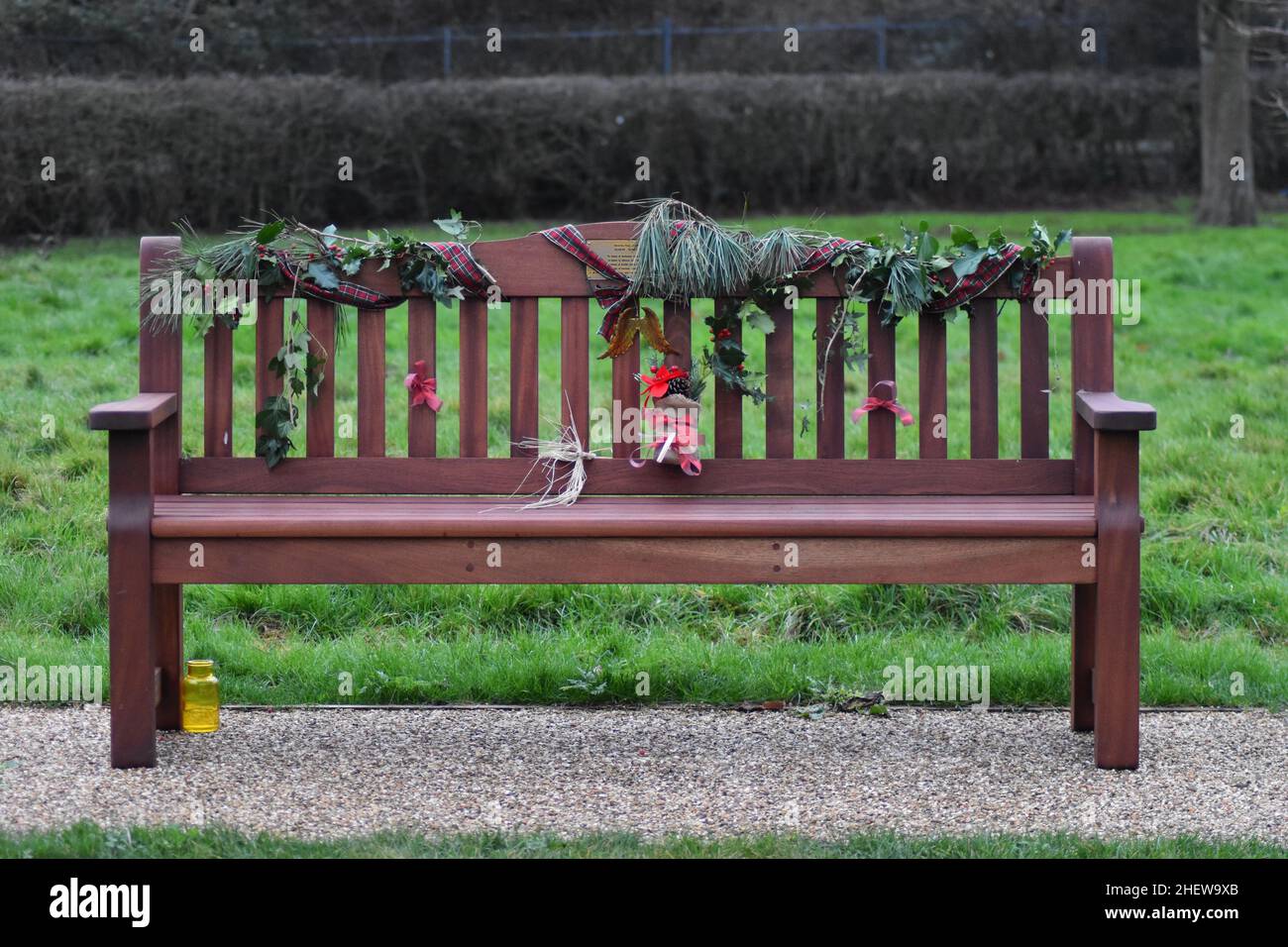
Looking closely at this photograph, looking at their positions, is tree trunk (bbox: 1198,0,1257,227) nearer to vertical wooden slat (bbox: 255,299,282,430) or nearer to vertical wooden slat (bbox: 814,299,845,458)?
vertical wooden slat (bbox: 814,299,845,458)

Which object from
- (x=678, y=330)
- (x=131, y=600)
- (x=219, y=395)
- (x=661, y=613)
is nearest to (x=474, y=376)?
(x=678, y=330)

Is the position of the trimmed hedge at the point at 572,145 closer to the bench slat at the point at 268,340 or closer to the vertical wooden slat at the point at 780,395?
the bench slat at the point at 268,340

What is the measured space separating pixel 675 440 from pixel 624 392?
22cm

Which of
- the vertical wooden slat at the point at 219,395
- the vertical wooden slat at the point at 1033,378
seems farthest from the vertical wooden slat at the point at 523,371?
the vertical wooden slat at the point at 1033,378

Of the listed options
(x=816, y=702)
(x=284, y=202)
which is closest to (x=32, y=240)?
(x=284, y=202)

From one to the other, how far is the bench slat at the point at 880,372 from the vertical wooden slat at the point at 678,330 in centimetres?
48

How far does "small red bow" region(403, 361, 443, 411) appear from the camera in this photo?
13.9 ft

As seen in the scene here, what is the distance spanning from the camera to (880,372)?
4207 mm

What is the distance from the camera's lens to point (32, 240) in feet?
34.5

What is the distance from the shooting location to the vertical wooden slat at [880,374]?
420cm

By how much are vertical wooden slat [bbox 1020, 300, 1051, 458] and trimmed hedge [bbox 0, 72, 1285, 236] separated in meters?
8.06

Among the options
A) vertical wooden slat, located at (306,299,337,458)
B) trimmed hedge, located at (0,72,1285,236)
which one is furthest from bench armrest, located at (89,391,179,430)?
trimmed hedge, located at (0,72,1285,236)

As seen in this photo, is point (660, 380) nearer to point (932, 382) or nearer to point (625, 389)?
point (625, 389)

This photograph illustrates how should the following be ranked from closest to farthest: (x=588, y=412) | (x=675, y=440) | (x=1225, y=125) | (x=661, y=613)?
(x=675, y=440), (x=588, y=412), (x=661, y=613), (x=1225, y=125)
